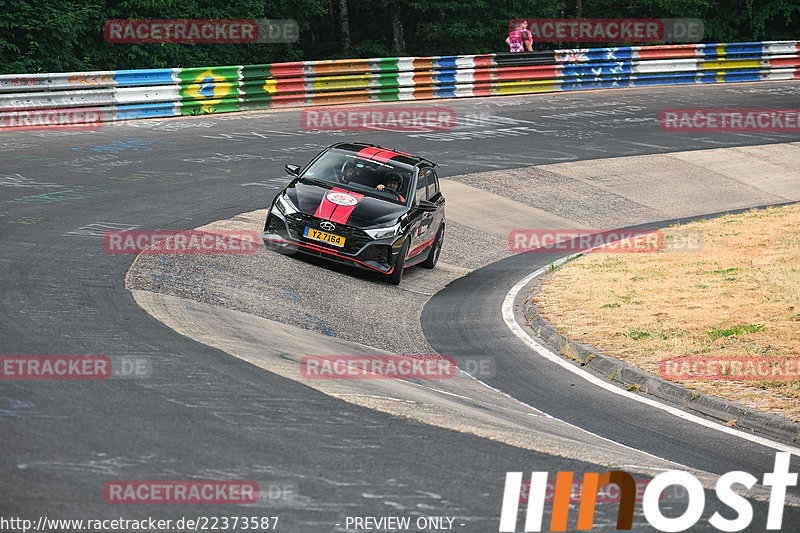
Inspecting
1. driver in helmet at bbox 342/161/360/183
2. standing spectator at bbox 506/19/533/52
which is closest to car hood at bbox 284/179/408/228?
driver in helmet at bbox 342/161/360/183

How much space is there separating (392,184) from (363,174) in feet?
1.55

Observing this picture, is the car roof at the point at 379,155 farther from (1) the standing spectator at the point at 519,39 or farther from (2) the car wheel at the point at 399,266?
(1) the standing spectator at the point at 519,39

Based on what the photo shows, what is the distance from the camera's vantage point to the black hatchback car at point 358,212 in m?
13.3

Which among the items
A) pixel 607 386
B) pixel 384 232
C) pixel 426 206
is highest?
pixel 426 206

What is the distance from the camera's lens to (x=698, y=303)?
13.0 m

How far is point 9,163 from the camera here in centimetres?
1778

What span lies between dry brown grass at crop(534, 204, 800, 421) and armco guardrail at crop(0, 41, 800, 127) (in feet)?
41.4

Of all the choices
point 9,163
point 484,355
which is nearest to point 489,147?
point 9,163

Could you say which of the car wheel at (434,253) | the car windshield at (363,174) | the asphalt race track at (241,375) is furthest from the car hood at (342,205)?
the car wheel at (434,253)

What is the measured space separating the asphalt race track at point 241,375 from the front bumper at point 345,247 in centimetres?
26

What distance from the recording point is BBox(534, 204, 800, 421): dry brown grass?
1060cm

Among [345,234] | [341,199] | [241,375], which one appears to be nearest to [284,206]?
[341,199]

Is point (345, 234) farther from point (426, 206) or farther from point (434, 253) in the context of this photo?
point (434, 253)

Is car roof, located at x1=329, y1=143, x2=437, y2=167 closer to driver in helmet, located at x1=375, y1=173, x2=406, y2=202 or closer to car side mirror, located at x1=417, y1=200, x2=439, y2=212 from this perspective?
driver in helmet, located at x1=375, y1=173, x2=406, y2=202
